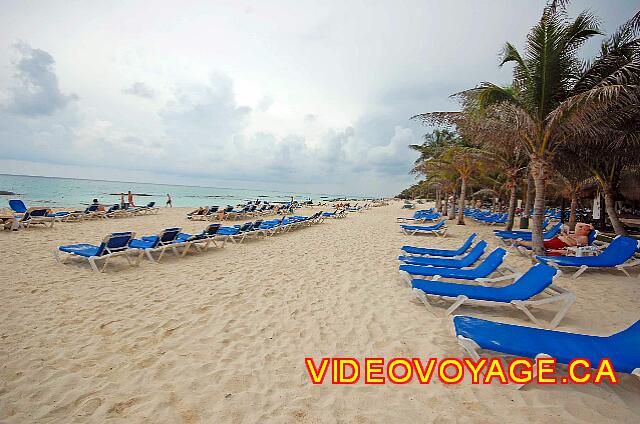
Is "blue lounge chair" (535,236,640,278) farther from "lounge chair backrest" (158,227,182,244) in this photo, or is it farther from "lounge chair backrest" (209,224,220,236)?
"lounge chair backrest" (158,227,182,244)

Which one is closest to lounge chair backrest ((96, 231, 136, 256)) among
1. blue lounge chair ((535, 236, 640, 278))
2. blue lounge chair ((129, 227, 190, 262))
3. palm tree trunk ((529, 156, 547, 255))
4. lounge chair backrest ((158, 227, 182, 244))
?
blue lounge chair ((129, 227, 190, 262))

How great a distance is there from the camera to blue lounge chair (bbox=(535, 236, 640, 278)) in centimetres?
546

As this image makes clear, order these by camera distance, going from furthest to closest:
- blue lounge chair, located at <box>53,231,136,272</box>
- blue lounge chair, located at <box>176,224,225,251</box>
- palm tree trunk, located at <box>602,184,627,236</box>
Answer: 1. palm tree trunk, located at <box>602,184,627,236</box>
2. blue lounge chair, located at <box>176,224,225,251</box>
3. blue lounge chair, located at <box>53,231,136,272</box>

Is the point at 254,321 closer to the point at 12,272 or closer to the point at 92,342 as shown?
the point at 92,342

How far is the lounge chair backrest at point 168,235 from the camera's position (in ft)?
23.3

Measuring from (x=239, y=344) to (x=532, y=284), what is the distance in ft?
12.1

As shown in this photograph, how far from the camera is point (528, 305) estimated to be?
3.56m

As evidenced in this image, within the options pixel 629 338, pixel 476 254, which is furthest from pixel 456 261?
pixel 629 338

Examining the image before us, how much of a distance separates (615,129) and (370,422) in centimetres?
947

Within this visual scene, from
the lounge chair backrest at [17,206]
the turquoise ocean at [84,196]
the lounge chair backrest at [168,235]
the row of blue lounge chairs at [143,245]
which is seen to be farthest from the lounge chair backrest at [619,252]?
the turquoise ocean at [84,196]

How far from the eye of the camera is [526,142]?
7.44 meters

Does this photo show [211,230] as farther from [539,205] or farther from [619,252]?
[619,252]

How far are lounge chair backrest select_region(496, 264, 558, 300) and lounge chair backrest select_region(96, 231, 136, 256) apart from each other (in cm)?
717

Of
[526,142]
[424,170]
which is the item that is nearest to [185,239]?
[526,142]
